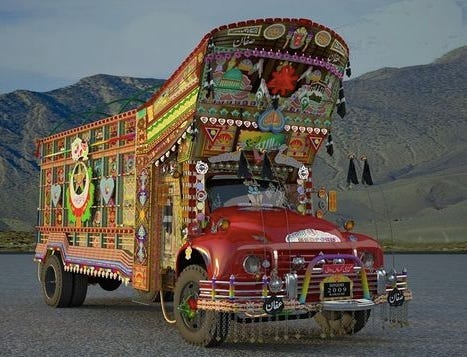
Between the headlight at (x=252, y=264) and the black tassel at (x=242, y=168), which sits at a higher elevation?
the black tassel at (x=242, y=168)

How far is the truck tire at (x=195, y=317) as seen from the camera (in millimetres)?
9125

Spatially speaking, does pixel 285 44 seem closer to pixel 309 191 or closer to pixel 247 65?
pixel 247 65

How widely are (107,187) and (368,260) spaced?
5.00 meters

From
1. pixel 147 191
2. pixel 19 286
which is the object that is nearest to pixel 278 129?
pixel 147 191

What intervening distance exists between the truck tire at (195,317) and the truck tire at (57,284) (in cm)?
521

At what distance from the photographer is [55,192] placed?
1496cm

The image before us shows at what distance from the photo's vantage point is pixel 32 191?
383ft

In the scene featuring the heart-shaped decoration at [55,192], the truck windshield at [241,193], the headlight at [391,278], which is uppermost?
the heart-shaped decoration at [55,192]

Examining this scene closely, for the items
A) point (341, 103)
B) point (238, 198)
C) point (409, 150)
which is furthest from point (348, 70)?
point (409, 150)

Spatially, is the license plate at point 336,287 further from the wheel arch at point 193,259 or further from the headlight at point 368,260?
the wheel arch at point 193,259

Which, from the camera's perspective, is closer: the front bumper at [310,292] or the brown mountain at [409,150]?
the front bumper at [310,292]

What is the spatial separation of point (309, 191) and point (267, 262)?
10.0 ft

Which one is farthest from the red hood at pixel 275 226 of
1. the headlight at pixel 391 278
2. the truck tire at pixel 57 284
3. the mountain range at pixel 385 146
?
the mountain range at pixel 385 146

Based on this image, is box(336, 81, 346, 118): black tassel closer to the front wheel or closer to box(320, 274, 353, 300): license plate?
box(320, 274, 353, 300): license plate
